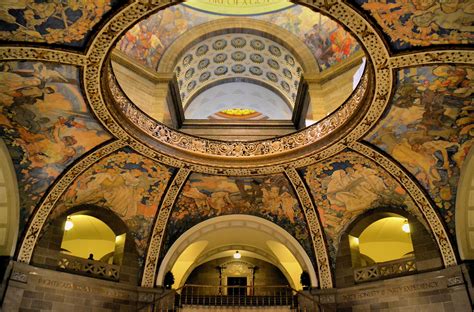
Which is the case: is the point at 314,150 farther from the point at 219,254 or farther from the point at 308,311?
the point at 219,254

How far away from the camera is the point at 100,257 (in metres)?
14.8

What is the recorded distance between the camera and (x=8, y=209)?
9.80 meters

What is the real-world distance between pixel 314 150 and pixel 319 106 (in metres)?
3.26

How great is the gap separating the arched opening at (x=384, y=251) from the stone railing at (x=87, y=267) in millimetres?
6524

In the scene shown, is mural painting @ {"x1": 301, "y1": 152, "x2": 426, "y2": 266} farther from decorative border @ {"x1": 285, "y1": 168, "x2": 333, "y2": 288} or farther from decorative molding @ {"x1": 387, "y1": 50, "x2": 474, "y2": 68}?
decorative molding @ {"x1": 387, "y1": 50, "x2": 474, "y2": 68}

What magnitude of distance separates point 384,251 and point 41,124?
12348mm

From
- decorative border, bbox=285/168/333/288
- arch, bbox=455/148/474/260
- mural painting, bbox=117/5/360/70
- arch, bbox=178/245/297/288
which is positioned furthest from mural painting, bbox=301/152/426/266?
mural painting, bbox=117/5/360/70

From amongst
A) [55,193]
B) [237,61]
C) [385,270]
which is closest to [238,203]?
[385,270]

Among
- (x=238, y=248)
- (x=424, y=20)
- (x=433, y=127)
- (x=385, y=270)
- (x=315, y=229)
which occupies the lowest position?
(x=385, y=270)

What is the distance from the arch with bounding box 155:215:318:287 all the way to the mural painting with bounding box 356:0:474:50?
7.35m

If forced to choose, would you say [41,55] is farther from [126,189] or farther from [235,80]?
[235,80]

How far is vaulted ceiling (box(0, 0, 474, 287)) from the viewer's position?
22.1 feet

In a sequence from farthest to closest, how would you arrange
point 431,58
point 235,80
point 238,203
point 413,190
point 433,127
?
point 235,80, point 238,203, point 413,190, point 433,127, point 431,58

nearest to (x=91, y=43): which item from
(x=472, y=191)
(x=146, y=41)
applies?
(x=146, y=41)
